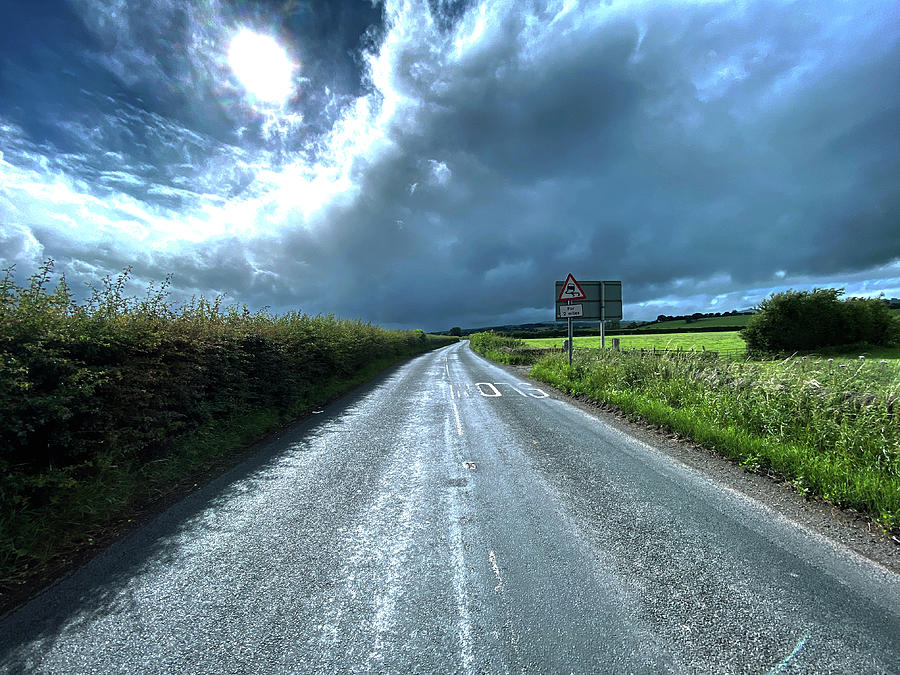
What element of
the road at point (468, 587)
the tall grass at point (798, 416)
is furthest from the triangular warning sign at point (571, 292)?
the road at point (468, 587)

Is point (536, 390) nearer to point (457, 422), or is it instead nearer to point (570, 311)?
point (570, 311)

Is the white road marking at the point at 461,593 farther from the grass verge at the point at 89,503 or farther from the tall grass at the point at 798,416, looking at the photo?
the tall grass at the point at 798,416

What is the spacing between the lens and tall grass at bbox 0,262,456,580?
3301 mm

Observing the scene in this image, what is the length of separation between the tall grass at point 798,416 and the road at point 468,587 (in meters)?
0.98

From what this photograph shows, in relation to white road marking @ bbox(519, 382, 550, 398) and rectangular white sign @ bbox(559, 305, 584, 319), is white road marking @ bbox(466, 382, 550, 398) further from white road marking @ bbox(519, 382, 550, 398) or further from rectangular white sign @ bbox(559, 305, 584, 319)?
rectangular white sign @ bbox(559, 305, 584, 319)

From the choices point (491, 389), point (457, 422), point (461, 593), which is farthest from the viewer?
point (491, 389)

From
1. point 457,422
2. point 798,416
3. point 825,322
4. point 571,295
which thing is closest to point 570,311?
point 571,295

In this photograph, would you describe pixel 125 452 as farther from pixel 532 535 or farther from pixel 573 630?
pixel 573 630

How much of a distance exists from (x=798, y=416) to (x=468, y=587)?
5773 millimetres

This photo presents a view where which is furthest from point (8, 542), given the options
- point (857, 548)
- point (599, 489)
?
point (857, 548)

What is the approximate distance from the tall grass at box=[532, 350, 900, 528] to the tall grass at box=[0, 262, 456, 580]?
7611mm

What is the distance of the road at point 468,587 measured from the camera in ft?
6.48

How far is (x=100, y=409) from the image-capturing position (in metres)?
4.18

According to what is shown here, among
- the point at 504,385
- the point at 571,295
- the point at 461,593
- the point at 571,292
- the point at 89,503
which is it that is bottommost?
the point at 504,385
